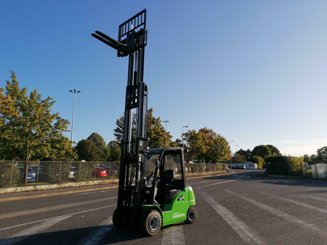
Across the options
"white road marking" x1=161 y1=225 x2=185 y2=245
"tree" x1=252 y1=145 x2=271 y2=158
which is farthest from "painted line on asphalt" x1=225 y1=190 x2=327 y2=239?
"tree" x1=252 y1=145 x2=271 y2=158

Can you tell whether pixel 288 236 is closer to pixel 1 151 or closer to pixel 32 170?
pixel 32 170

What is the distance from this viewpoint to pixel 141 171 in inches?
372

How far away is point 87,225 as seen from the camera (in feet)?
33.8

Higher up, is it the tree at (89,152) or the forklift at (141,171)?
the tree at (89,152)

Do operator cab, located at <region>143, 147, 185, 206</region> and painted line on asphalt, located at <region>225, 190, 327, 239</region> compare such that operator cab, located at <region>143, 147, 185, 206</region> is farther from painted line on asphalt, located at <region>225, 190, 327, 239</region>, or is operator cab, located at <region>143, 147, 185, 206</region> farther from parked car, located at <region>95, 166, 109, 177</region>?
parked car, located at <region>95, 166, 109, 177</region>

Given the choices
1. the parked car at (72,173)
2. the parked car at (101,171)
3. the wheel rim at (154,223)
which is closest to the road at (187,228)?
the wheel rim at (154,223)

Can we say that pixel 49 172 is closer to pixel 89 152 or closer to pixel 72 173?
pixel 72 173

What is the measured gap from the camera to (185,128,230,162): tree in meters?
75.6

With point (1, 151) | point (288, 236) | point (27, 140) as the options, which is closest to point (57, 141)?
point (27, 140)

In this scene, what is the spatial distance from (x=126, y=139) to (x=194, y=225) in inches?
128

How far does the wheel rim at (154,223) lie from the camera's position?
8671 mm

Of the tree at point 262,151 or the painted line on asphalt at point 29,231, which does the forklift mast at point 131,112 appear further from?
the tree at point 262,151

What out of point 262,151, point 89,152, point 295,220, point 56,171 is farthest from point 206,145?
point 262,151

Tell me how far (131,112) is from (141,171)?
1.78 meters
